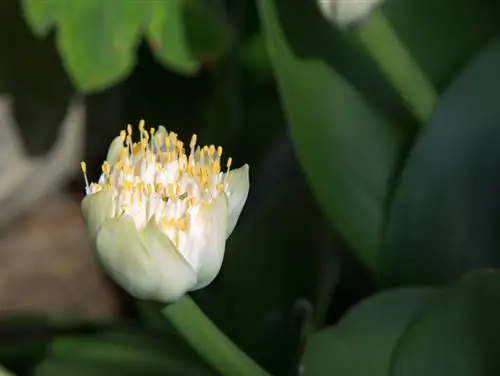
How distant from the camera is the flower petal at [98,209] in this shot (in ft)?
0.86

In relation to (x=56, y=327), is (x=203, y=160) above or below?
above

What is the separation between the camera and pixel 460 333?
32 centimetres

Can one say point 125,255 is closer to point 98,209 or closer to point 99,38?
point 98,209

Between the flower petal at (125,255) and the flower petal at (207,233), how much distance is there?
0.01 metres

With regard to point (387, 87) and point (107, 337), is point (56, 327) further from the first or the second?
point (387, 87)

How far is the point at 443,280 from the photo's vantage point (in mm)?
386

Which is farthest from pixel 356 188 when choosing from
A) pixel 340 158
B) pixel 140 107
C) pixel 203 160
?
pixel 140 107

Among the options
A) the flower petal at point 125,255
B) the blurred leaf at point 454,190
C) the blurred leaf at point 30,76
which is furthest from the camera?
the blurred leaf at point 30,76

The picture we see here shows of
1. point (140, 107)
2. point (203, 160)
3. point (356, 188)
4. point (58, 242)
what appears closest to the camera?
point (203, 160)

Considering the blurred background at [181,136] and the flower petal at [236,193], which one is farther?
the blurred background at [181,136]

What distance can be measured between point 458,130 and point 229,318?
0.51 feet

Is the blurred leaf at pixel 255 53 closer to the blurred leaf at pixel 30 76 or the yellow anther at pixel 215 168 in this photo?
the blurred leaf at pixel 30 76

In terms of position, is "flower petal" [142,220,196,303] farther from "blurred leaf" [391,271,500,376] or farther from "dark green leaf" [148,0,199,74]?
"dark green leaf" [148,0,199,74]

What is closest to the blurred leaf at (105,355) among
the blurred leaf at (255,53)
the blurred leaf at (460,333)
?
the blurred leaf at (460,333)
